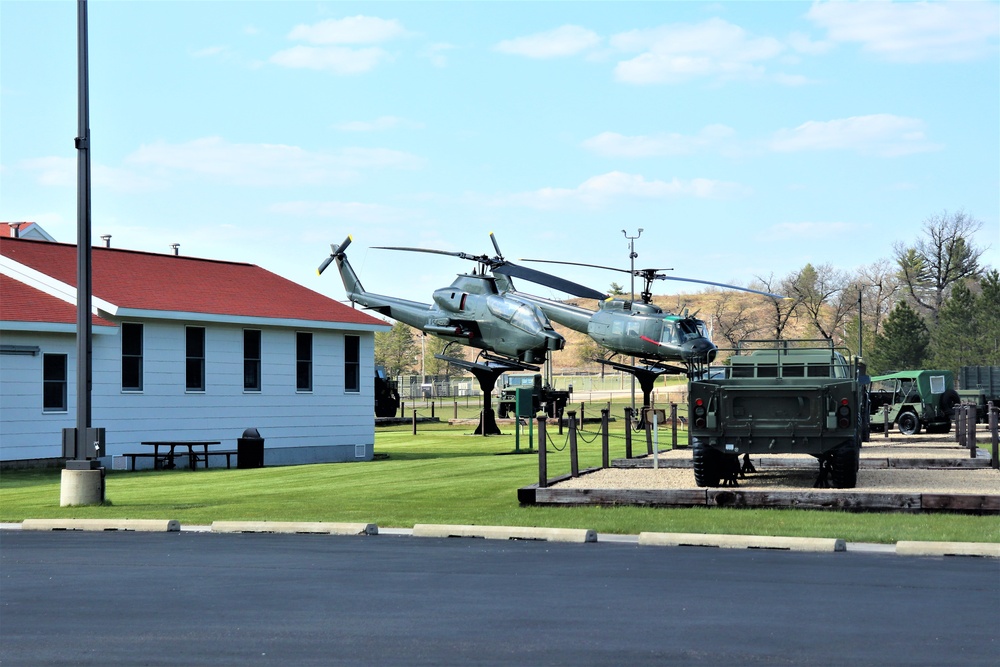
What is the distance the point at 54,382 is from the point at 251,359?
5.72 meters

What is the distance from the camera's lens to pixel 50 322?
2756 centimetres

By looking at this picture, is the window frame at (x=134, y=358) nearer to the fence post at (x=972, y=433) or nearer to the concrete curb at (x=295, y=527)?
the concrete curb at (x=295, y=527)

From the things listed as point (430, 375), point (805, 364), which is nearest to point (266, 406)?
point (805, 364)

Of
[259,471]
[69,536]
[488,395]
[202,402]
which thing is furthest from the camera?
[488,395]

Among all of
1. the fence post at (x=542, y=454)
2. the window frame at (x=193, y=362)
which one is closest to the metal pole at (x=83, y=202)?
A: the fence post at (x=542, y=454)

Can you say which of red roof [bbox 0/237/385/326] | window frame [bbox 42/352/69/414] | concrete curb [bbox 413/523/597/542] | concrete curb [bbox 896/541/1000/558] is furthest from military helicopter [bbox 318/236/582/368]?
concrete curb [bbox 896/541/1000/558]

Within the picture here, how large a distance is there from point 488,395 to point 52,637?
42.1m

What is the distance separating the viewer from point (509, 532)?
46.3 ft

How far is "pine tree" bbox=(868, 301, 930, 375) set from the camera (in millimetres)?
95312

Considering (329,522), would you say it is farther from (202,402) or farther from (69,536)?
(202,402)

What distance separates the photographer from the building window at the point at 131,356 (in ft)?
98.4

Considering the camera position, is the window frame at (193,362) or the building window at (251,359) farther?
the building window at (251,359)

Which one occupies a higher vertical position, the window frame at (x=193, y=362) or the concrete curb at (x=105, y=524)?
the window frame at (x=193, y=362)

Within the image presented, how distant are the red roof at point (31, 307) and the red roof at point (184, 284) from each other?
426mm
